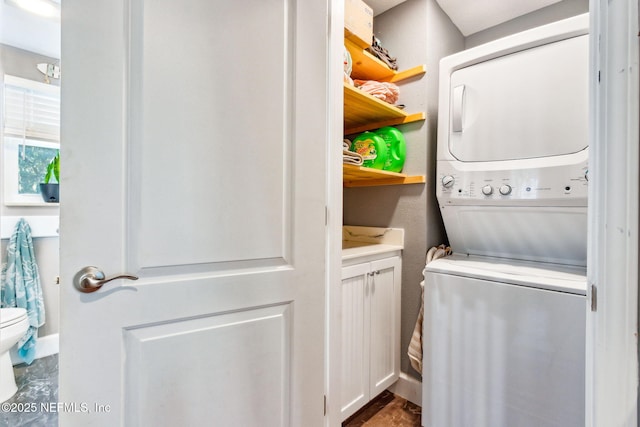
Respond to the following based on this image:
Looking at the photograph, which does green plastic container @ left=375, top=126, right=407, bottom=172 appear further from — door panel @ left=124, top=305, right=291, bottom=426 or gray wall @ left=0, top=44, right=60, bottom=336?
gray wall @ left=0, top=44, right=60, bottom=336

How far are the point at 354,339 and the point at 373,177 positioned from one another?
979 millimetres

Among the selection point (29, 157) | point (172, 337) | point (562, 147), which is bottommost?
point (172, 337)

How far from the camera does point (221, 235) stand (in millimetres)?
960

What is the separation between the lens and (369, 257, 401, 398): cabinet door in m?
1.65

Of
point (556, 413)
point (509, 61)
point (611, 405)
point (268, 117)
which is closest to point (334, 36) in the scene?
point (268, 117)

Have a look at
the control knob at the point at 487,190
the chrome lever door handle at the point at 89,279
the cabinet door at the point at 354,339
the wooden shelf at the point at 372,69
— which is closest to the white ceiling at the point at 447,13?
the wooden shelf at the point at 372,69

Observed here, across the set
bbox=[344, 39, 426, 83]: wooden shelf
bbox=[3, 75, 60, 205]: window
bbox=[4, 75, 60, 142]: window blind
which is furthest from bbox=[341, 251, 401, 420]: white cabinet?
bbox=[4, 75, 60, 142]: window blind

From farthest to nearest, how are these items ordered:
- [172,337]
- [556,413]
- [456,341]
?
[456,341]
[556,413]
[172,337]

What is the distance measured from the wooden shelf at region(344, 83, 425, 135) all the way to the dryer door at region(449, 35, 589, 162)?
0.30 meters

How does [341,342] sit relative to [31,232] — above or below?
below

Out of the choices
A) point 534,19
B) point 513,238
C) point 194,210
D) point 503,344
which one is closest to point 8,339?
point 194,210

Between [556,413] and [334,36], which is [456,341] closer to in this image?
[556,413]

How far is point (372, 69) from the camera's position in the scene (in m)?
1.87

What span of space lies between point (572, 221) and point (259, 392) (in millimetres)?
1547
